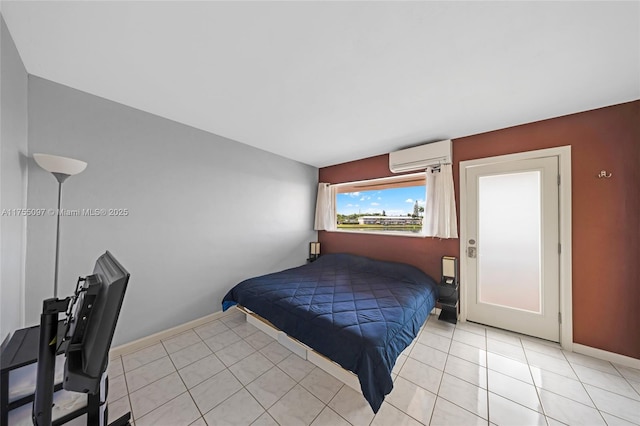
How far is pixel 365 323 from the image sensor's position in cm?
168

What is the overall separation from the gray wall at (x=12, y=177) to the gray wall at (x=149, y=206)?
0.13 metres

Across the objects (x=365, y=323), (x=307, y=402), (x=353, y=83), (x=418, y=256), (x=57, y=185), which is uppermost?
(x=353, y=83)

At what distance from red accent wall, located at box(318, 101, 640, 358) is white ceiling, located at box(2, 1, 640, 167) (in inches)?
7.5

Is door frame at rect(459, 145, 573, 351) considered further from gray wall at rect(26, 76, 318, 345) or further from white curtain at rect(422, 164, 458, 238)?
gray wall at rect(26, 76, 318, 345)

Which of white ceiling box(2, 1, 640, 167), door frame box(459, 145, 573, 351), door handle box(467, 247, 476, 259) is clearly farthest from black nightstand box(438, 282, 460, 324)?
white ceiling box(2, 1, 640, 167)

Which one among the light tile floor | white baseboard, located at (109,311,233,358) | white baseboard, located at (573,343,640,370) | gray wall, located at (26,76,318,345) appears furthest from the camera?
white baseboard, located at (109,311,233,358)

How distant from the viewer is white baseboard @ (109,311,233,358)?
6.51 ft

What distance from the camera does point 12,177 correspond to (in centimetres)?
134

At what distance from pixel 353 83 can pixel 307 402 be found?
2450 mm

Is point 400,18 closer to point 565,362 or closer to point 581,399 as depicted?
point 581,399

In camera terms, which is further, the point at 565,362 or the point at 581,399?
the point at 565,362

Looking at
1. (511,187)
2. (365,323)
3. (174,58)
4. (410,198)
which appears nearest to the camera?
(174,58)

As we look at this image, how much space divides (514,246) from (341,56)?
2732mm

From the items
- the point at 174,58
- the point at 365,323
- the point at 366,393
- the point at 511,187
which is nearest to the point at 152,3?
the point at 174,58
